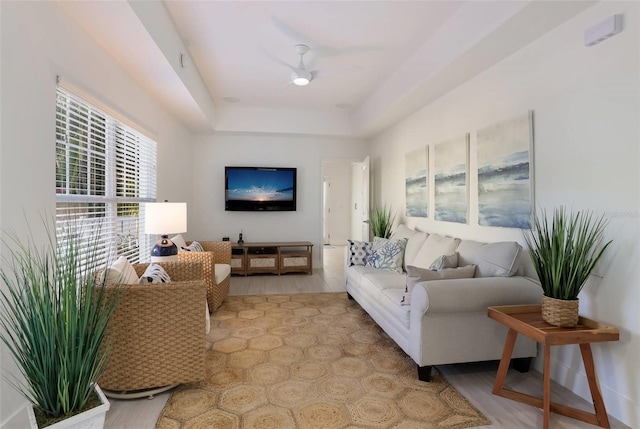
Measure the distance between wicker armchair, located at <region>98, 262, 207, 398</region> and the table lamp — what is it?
3.79 feet

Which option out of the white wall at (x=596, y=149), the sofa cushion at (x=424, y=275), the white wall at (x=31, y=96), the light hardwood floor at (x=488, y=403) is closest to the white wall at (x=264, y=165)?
the white wall at (x=31, y=96)

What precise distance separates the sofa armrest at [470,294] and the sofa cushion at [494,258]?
14cm

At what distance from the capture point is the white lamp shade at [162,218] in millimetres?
3162

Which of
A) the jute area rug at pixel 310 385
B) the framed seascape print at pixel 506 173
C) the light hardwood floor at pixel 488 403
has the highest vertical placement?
the framed seascape print at pixel 506 173

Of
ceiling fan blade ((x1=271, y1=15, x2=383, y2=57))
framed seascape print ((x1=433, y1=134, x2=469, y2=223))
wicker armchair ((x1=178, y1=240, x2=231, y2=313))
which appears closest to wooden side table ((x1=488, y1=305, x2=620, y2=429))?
A: framed seascape print ((x1=433, y1=134, x2=469, y2=223))

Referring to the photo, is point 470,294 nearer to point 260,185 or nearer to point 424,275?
point 424,275

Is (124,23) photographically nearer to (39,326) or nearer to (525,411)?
(39,326)

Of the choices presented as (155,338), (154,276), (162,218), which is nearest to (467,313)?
(155,338)

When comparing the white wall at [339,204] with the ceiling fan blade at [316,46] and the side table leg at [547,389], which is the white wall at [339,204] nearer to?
the ceiling fan blade at [316,46]

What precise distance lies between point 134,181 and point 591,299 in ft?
13.2

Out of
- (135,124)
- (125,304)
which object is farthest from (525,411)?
(135,124)

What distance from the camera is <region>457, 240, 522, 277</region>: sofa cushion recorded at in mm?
2541

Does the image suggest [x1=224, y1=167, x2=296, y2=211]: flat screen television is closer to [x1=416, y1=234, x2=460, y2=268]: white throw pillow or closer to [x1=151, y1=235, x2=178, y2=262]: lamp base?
[x1=151, y1=235, x2=178, y2=262]: lamp base

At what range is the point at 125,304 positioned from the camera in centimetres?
207
